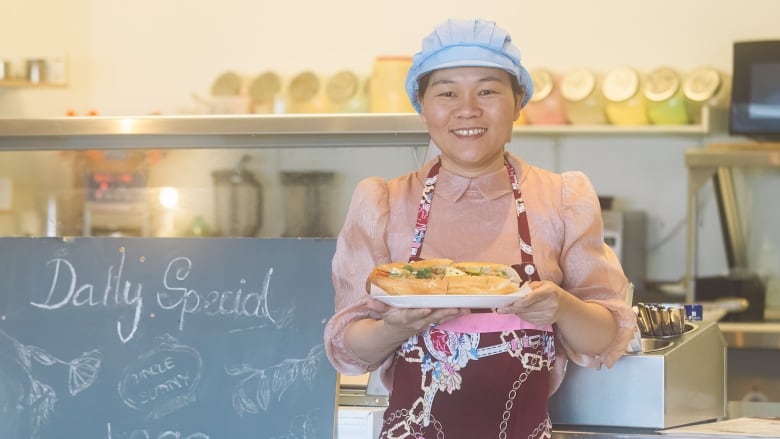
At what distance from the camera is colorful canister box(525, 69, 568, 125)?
4.77 meters

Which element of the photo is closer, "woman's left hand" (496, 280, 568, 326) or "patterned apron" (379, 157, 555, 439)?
"woman's left hand" (496, 280, 568, 326)

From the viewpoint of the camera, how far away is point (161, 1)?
5.44 metres

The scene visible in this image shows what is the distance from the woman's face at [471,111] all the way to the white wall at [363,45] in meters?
3.42

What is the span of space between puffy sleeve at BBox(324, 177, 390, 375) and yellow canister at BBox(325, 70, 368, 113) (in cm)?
319

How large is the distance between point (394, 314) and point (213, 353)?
642 millimetres

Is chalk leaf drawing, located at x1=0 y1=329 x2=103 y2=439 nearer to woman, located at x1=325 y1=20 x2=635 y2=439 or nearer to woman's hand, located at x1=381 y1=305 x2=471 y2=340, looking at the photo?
woman, located at x1=325 y1=20 x2=635 y2=439

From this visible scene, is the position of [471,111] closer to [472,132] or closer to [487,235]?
[472,132]

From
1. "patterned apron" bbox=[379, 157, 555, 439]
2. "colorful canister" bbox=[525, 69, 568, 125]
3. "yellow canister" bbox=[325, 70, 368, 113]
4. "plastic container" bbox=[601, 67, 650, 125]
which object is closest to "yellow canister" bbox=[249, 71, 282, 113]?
"yellow canister" bbox=[325, 70, 368, 113]

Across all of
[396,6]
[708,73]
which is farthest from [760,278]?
[396,6]

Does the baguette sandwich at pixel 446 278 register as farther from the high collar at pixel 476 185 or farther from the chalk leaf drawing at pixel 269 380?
the chalk leaf drawing at pixel 269 380

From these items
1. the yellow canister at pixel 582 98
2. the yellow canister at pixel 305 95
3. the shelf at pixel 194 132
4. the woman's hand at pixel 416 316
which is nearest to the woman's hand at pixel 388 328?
the woman's hand at pixel 416 316

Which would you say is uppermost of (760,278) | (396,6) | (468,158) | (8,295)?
(396,6)

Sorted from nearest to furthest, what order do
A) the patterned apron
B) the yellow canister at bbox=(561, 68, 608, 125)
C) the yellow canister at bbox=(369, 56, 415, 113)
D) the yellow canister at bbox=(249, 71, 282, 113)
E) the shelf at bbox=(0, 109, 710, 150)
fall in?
the patterned apron, the shelf at bbox=(0, 109, 710, 150), the yellow canister at bbox=(369, 56, 415, 113), the yellow canister at bbox=(561, 68, 608, 125), the yellow canister at bbox=(249, 71, 282, 113)

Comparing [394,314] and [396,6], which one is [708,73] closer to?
[396,6]
